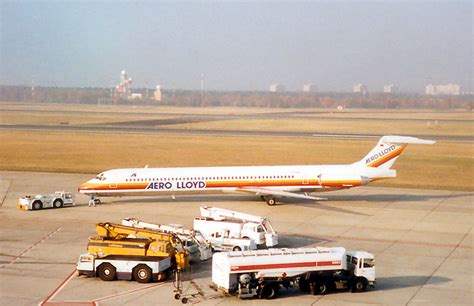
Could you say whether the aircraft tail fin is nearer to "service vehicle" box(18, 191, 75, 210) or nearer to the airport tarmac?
the airport tarmac

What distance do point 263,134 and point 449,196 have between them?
6141 cm

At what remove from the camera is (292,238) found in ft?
129

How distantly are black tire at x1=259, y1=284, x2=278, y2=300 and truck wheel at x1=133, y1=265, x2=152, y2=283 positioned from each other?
524 cm

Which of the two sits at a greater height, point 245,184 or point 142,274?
point 245,184

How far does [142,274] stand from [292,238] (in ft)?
40.2

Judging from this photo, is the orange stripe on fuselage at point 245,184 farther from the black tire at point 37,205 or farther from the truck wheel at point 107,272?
the truck wheel at point 107,272

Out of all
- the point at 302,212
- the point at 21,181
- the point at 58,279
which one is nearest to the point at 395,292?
the point at 58,279

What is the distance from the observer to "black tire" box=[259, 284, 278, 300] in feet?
90.1

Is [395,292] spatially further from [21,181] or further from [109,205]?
[21,181]

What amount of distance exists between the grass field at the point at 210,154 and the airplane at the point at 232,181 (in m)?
14.1

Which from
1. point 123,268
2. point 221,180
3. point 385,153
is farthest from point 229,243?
point 385,153

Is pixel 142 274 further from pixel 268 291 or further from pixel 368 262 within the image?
pixel 368 262

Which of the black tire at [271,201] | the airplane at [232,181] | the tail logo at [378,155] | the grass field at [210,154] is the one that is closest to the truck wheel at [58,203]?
the airplane at [232,181]

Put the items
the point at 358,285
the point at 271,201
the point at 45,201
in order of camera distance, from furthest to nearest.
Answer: the point at 271,201 → the point at 45,201 → the point at 358,285
